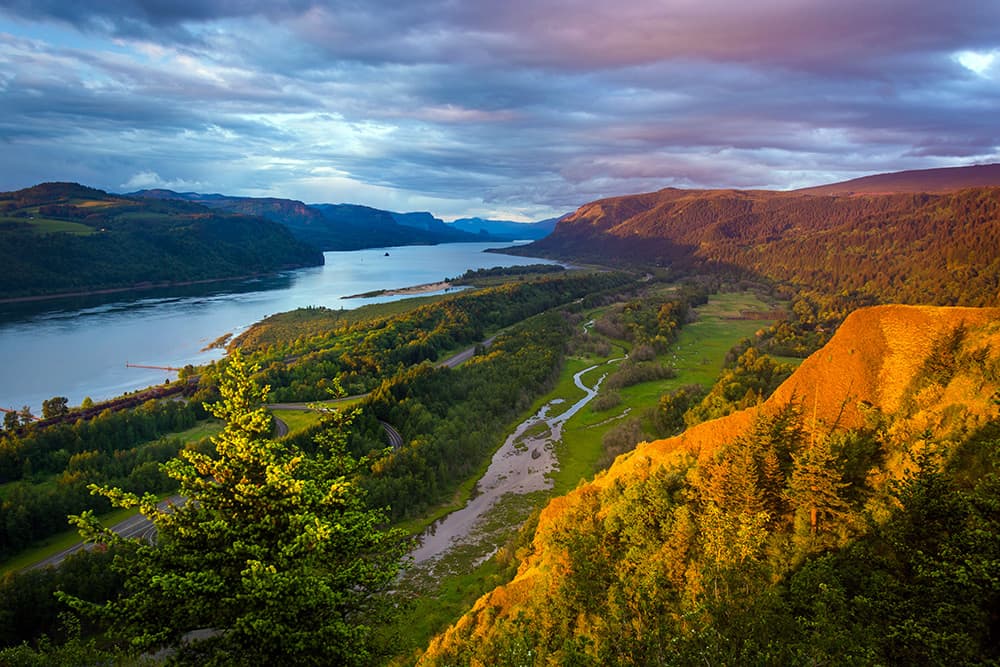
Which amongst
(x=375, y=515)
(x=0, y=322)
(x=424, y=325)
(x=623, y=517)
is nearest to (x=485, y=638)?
(x=623, y=517)

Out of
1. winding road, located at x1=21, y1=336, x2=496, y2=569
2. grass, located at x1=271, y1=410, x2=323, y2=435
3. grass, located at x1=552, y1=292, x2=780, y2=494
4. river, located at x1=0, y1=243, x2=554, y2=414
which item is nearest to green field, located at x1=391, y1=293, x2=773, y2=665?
grass, located at x1=552, y1=292, x2=780, y2=494

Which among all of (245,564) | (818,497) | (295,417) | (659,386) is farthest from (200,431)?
(818,497)

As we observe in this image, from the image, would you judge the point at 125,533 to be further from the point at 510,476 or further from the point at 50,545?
the point at 510,476

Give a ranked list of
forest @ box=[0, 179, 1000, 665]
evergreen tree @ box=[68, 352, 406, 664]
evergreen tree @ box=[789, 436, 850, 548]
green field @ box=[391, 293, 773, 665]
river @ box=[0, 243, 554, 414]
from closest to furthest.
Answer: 1. evergreen tree @ box=[68, 352, 406, 664]
2. forest @ box=[0, 179, 1000, 665]
3. evergreen tree @ box=[789, 436, 850, 548]
4. green field @ box=[391, 293, 773, 665]
5. river @ box=[0, 243, 554, 414]

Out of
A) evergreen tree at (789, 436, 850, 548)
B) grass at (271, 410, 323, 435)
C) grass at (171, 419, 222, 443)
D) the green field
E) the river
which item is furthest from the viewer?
the river

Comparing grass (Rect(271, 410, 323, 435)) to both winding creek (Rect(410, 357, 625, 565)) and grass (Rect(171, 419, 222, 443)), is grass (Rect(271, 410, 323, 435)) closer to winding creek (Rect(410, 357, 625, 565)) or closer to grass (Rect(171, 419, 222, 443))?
grass (Rect(171, 419, 222, 443))

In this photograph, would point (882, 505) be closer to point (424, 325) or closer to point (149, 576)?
point (149, 576)

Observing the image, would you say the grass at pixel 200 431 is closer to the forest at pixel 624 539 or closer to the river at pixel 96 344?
the forest at pixel 624 539
